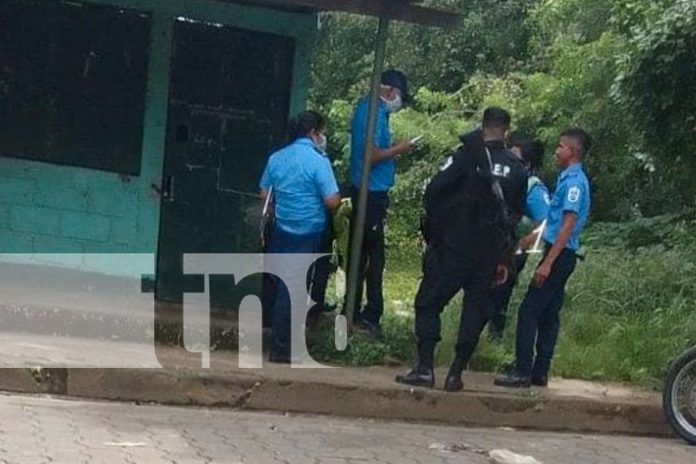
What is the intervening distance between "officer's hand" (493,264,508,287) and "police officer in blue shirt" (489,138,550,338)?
75 cm

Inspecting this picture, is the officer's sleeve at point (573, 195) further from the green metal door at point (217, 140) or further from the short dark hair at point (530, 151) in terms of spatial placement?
→ the green metal door at point (217, 140)

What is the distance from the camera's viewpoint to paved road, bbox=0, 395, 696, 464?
6512mm

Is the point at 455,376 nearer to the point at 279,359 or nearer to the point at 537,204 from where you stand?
the point at 279,359

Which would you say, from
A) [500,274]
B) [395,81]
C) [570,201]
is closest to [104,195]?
[395,81]

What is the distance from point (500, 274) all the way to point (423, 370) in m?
0.76

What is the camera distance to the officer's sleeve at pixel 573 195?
8.27 meters

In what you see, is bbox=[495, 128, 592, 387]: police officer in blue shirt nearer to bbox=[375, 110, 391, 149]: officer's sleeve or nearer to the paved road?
the paved road

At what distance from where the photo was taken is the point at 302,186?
8.70 metres

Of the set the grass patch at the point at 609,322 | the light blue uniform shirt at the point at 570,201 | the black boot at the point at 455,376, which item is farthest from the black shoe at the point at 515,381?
the light blue uniform shirt at the point at 570,201

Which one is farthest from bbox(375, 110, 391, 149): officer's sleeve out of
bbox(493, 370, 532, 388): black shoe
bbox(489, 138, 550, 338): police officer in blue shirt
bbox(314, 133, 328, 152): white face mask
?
bbox(493, 370, 532, 388): black shoe

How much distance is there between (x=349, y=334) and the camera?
9.09 m

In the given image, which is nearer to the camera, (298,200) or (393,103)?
(298,200)

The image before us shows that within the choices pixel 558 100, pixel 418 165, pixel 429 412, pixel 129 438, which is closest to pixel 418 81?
pixel 418 165

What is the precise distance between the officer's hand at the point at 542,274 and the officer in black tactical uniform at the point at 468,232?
0.77 ft
